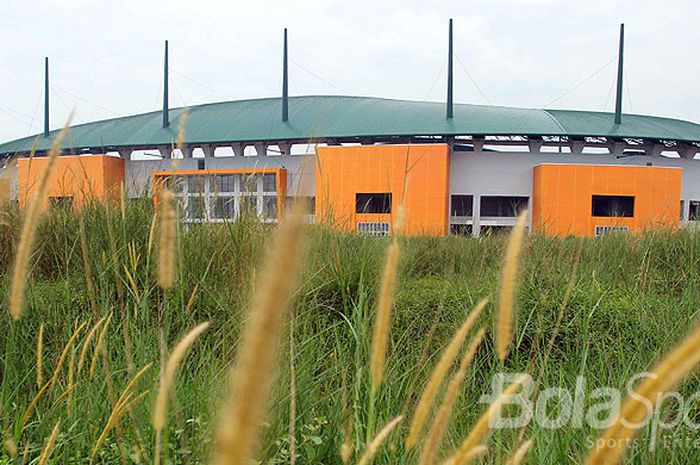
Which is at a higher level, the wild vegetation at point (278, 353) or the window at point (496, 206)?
the window at point (496, 206)

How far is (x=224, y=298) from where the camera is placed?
7.12ft

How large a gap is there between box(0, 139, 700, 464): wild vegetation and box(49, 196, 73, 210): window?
0.20 m

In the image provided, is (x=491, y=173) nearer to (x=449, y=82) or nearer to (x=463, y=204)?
(x=463, y=204)

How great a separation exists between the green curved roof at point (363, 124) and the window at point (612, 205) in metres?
3.68

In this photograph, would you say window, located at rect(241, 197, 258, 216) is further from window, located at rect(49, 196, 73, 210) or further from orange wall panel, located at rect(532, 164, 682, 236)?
Result: orange wall panel, located at rect(532, 164, 682, 236)

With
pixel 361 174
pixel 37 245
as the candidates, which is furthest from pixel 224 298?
A: pixel 361 174

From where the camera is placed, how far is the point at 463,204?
21.6 meters

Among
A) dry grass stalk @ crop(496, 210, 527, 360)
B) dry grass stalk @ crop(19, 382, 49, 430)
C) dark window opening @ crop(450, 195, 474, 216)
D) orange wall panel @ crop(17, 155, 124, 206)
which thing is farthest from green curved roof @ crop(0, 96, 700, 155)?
dry grass stalk @ crop(496, 210, 527, 360)

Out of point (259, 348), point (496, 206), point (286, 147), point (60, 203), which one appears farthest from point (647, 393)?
point (286, 147)

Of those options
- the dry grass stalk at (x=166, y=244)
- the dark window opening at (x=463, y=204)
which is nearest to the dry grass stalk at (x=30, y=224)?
the dry grass stalk at (x=166, y=244)

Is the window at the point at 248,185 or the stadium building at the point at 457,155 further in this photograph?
the stadium building at the point at 457,155

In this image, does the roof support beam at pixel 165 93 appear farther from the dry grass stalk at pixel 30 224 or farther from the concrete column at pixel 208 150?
the dry grass stalk at pixel 30 224

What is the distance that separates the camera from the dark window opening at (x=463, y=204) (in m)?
21.6

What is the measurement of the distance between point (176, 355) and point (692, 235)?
5922mm
